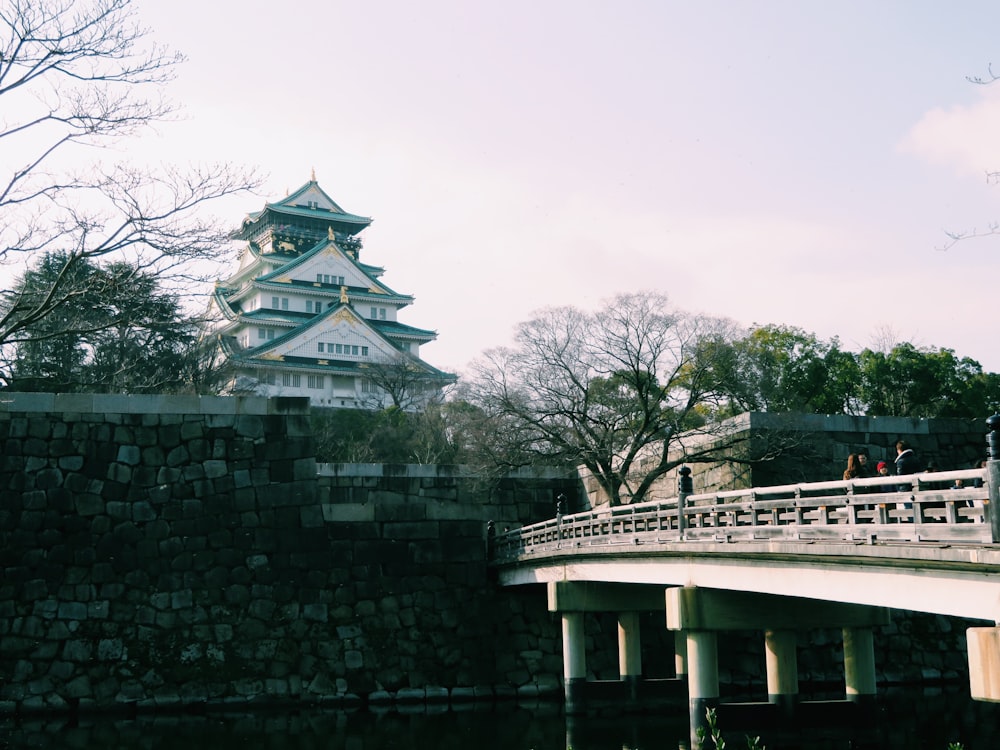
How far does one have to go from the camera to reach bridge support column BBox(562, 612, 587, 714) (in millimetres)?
21016

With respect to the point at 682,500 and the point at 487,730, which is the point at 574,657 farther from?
the point at 682,500

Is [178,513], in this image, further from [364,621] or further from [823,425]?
[823,425]

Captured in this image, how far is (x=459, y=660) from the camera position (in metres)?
24.4

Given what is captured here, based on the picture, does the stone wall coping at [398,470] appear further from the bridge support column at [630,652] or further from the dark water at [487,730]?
the bridge support column at [630,652]

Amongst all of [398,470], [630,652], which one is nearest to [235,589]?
[398,470]

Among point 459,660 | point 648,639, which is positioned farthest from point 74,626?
point 648,639

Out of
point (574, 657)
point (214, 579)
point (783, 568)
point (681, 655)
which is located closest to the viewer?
point (783, 568)

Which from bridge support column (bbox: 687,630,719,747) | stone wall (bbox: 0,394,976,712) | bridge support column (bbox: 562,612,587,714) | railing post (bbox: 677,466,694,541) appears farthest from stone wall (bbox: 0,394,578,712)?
railing post (bbox: 677,466,694,541)

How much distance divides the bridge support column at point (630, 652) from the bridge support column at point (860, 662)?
17.2 feet

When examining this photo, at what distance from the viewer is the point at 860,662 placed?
16.0m

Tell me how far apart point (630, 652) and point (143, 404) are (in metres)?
11.6

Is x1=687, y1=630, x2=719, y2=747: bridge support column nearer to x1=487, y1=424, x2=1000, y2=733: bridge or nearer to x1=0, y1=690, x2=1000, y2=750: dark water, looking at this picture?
x1=487, y1=424, x2=1000, y2=733: bridge

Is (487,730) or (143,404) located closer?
(487,730)

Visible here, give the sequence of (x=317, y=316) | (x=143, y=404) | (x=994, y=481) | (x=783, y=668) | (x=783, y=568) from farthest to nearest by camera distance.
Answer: (x=317, y=316), (x=143, y=404), (x=783, y=668), (x=783, y=568), (x=994, y=481)
